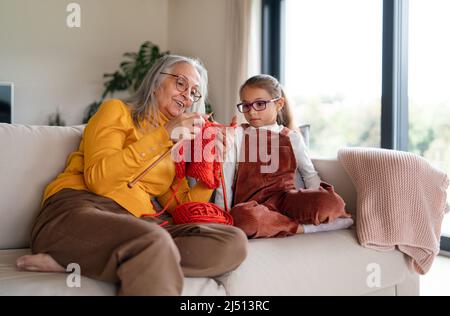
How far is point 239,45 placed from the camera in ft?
12.3

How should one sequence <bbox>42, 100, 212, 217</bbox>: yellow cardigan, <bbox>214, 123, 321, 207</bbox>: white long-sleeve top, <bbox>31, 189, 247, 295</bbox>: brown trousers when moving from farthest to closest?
<bbox>214, 123, 321, 207</bbox>: white long-sleeve top < <bbox>42, 100, 212, 217</bbox>: yellow cardigan < <bbox>31, 189, 247, 295</bbox>: brown trousers

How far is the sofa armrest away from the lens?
1.68 m

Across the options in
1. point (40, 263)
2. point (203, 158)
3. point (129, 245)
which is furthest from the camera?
point (203, 158)

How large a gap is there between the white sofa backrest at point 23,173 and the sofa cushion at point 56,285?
25 cm

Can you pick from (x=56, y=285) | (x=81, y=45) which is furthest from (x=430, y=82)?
(x=81, y=45)

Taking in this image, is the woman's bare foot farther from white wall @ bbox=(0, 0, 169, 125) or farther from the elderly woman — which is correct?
white wall @ bbox=(0, 0, 169, 125)

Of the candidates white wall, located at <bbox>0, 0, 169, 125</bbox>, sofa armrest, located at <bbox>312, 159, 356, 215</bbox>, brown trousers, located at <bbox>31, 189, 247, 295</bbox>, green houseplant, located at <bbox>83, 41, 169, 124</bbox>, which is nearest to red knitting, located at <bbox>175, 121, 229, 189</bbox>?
brown trousers, located at <bbox>31, 189, 247, 295</bbox>

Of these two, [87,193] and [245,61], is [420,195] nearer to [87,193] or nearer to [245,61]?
[87,193]

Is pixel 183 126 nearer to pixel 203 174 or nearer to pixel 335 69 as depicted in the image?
pixel 203 174

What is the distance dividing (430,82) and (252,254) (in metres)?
1.96

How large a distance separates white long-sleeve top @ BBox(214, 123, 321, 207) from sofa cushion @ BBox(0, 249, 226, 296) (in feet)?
1.78

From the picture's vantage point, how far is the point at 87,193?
1290mm

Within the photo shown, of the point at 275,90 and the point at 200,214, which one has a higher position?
the point at 275,90
